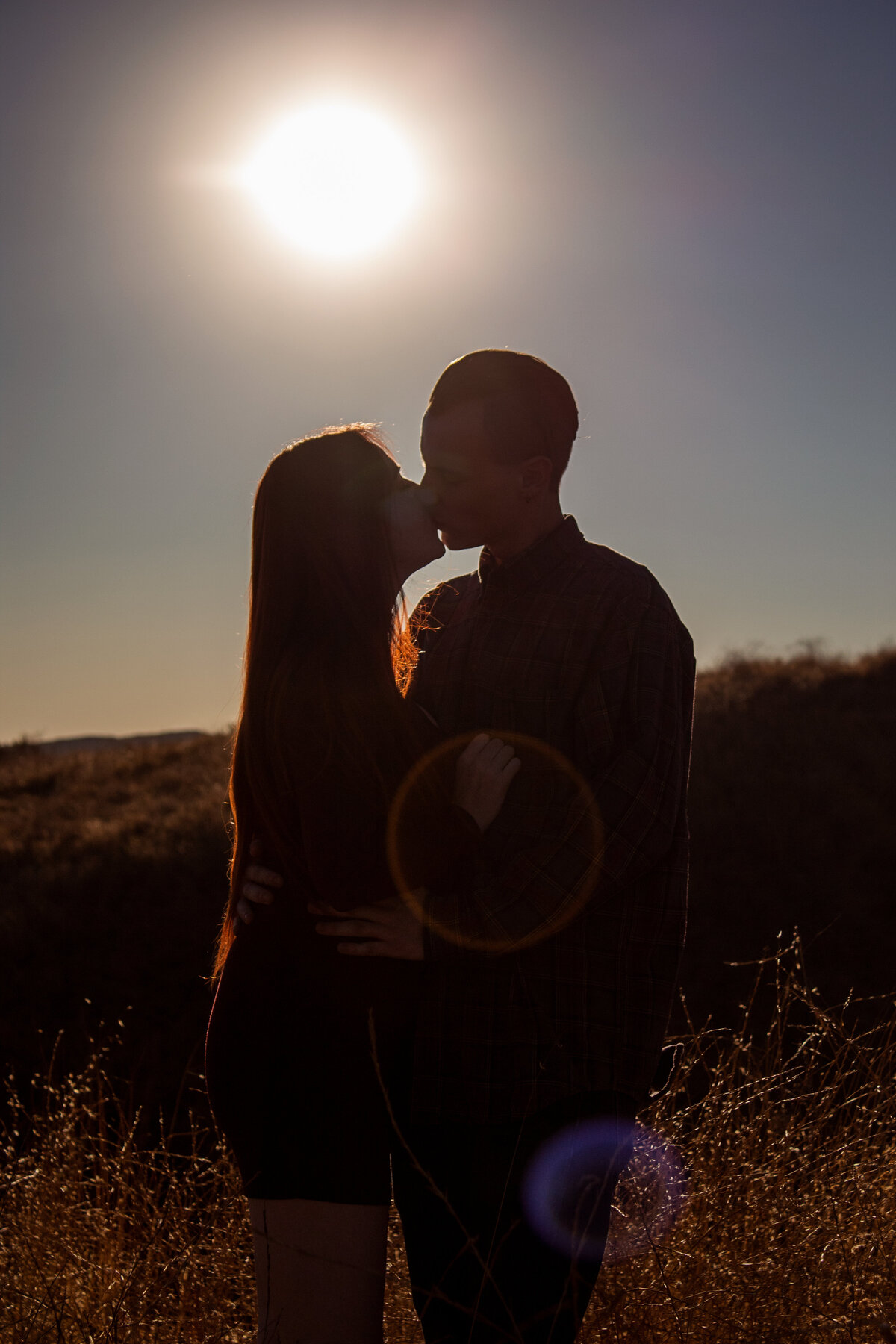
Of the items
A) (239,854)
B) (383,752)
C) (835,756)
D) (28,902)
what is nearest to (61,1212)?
(239,854)

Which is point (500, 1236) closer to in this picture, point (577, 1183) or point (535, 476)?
point (577, 1183)

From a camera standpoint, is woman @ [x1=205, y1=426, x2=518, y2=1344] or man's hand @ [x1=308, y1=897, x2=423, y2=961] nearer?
woman @ [x1=205, y1=426, x2=518, y2=1344]

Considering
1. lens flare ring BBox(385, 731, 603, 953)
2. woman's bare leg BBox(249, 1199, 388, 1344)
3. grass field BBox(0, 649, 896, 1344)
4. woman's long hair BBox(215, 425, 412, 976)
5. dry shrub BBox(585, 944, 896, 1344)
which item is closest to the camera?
woman's bare leg BBox(249, 1199, 388, 1344)

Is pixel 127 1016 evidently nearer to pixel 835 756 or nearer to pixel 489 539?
pixel 489 539

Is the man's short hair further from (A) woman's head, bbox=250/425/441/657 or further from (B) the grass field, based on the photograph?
(B) the grass field

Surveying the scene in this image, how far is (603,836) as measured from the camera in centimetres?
219

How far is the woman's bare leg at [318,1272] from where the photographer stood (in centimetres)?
192

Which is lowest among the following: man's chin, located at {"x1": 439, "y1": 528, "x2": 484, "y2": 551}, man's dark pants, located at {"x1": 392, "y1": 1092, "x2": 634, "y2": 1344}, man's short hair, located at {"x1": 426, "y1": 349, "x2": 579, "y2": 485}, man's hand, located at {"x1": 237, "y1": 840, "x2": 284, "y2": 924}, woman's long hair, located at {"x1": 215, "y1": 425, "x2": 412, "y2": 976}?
man's dark pants, located at {"x1": 392, "y1": 1092, "x2": 634, "y2": 1344}

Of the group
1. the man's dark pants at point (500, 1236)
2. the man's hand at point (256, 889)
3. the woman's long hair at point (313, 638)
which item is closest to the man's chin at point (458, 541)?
the woman's long hair at point (313, 638)

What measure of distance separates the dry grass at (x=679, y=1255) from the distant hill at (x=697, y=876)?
429 cm

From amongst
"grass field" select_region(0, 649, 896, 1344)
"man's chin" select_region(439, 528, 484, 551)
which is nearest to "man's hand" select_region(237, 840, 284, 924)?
"grass field" select_region(0, 649, 896, 1344)

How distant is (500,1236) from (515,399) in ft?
6.83

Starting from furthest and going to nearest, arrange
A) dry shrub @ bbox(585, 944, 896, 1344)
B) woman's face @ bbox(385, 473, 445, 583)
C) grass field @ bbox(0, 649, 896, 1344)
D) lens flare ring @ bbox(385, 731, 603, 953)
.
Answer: grass field @ bbox(0, 649, 896, 1344), dry shrub @ bbox(585, 944, 896, 1344), woman's face @ bbox(385, 473, 445, 583), lens flare ring @ bbox(385, 731, 603, 953)

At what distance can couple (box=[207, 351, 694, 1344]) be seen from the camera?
2.02 m
